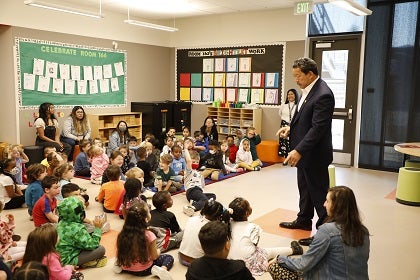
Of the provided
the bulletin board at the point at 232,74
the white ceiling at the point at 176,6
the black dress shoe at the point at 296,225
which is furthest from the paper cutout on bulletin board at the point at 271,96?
the black dress shoe at the point at 296,225

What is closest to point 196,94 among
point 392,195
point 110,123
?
point 110,123

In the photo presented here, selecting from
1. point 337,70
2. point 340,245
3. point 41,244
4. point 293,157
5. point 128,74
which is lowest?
point 41,244

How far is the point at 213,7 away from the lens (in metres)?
8.31

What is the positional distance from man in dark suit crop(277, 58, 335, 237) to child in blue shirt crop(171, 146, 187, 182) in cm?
242

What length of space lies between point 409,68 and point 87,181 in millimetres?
5756

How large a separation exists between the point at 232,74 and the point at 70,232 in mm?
6875

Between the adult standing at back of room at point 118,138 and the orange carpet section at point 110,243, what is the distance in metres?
3.54

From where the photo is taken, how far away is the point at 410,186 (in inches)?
202

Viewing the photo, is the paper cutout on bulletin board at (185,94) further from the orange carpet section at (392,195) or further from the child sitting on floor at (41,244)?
the child sitting on floor at (41,244)

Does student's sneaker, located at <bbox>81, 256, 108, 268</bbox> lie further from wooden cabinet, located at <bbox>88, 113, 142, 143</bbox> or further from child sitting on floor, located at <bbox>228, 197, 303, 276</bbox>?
wooden cabinet, located at <bbox>88, 113, 142, 143</bbox>

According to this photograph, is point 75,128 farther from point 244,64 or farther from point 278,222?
point 278,222

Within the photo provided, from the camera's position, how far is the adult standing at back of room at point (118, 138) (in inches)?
291

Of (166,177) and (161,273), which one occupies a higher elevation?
(166,177)

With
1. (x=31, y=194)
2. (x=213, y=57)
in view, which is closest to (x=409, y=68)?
(x=213, y=57)
